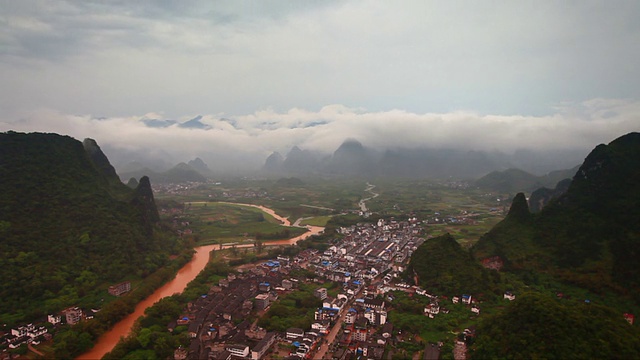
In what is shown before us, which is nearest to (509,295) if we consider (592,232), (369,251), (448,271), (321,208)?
(448,271)

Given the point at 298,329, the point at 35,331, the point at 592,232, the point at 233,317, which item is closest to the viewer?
the point at 35,331

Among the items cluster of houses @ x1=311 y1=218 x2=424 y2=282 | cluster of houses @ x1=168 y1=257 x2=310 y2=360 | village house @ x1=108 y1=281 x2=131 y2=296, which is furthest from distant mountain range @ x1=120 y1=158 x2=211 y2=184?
cluster of houses @ x1=168 y1=257 x2=310 y2=360

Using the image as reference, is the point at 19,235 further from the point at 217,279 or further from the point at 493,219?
the point at 493,219

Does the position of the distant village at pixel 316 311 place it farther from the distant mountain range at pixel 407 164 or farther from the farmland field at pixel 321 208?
the distant mountain range at pixel 407 164

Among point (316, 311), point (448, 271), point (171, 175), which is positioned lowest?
point (316, 311)

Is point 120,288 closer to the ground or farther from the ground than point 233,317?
farther from the ground

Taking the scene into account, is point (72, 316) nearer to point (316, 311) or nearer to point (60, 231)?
point (60, 231)

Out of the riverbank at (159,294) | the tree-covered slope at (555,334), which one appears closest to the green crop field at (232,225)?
the riverbank at (159,294)
